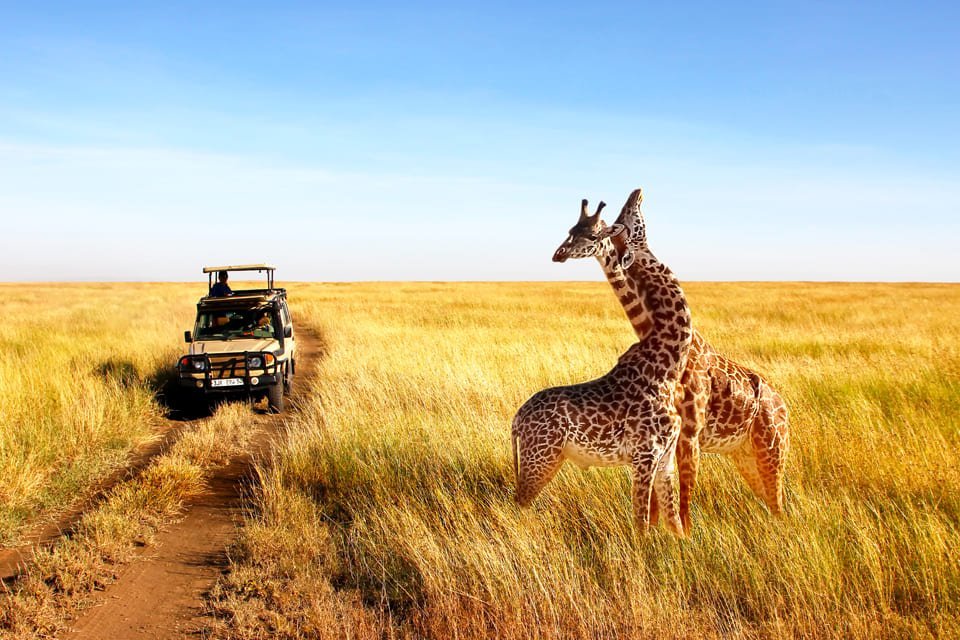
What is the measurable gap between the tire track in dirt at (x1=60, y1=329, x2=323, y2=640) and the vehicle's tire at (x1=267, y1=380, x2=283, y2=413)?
11.3ft

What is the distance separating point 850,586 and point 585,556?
1699mm

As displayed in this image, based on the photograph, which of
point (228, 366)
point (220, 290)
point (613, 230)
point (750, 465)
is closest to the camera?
point (613, 230)

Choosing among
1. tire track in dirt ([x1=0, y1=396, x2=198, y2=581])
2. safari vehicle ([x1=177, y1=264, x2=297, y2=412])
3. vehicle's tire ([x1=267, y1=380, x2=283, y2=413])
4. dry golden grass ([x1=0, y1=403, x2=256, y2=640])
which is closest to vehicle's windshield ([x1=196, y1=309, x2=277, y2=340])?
safari vehicle ([x1=177, y1=264, x2=297, y2=412])

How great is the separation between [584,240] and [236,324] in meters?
10.2

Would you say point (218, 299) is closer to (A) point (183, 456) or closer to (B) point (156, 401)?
(B) point (156, 401)

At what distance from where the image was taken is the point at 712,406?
382 cm

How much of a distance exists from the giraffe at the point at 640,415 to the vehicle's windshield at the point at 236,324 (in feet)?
29.9

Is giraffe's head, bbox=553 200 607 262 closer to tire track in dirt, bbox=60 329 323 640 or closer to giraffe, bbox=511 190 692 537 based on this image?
giraffe, bbox=511 190 692 537

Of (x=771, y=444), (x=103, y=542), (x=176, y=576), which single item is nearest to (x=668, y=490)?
(x=771, y=444)

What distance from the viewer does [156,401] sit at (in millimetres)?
11570

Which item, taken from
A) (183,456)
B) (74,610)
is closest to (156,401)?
(183,456)

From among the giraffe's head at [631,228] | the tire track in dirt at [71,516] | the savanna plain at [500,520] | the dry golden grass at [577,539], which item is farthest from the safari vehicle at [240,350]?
the giraffe's head at [631,228]

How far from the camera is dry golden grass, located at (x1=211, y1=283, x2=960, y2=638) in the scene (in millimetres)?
3824

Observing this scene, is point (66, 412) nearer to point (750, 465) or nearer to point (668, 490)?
point (668, 490)
